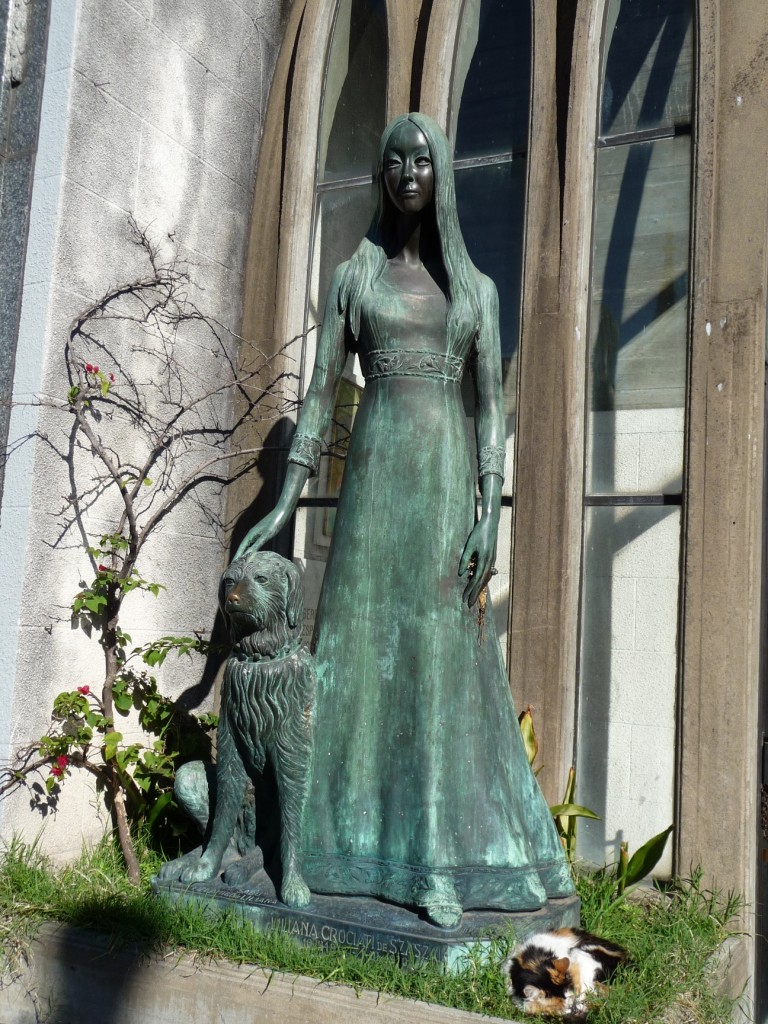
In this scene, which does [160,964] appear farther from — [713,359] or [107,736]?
[713,359]

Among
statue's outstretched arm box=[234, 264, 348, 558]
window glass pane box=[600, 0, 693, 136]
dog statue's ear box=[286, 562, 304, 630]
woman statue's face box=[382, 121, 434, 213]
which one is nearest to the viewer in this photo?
dog statue's ear box=[286, 562, 304, 630]

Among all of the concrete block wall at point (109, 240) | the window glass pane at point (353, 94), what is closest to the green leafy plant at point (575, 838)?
the concrete block wall at point (109, 240)

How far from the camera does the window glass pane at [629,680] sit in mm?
4480

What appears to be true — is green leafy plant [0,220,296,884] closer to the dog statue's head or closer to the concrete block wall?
the concrete block wall

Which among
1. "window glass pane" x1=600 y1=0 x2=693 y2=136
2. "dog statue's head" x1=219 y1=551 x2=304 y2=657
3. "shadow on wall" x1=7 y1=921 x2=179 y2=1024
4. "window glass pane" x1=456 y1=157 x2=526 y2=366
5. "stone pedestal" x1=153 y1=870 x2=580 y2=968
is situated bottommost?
"shadow on wall" x1=7 y1=921 x2=179 y2=1024

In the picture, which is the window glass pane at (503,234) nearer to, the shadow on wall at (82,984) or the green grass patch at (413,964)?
the green grass patch at (413,964)

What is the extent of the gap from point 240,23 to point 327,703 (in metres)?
3.82

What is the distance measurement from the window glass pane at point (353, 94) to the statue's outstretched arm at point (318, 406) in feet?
6.43

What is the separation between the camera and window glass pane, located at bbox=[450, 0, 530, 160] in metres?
5.18

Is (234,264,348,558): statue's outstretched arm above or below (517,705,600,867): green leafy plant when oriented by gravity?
above

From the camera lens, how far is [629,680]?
4570 millimetres

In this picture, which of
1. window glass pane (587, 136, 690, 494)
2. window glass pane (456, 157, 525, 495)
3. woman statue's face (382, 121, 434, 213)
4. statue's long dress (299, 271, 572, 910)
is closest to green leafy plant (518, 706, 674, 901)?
statue's long dress (299, 271, 572, 910)

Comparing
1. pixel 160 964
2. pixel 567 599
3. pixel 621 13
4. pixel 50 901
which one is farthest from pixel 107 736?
pixel 621 13

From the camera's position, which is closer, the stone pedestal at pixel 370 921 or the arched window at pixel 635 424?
the stone pedestal at pixel 370 921
